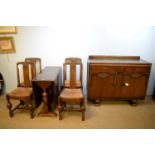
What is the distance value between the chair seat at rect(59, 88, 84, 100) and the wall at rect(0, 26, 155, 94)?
2.68 ft

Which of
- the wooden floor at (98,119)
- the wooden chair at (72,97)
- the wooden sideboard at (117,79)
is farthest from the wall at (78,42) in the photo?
the wooden floor at (98,119)

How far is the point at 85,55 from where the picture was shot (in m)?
2.96

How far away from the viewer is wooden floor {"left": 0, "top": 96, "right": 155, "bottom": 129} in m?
2.13

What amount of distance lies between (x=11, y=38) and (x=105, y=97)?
7.48 ft

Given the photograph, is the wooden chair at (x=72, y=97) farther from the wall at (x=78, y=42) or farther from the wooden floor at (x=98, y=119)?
the wall at (x=78, y=42)

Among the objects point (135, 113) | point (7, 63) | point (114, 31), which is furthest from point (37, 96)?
point (114, 31)

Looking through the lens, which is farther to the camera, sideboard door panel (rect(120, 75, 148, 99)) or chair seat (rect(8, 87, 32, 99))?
sideboard door panel (rect(120, 75, 148, 99))

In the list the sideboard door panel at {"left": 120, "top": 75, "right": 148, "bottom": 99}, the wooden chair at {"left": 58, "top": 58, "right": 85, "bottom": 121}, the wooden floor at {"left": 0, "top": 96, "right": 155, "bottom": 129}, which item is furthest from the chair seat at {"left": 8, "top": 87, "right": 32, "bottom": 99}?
the sideboard door panel at {"left": 120, "top": 75, "right": 148, "bottom": 99}

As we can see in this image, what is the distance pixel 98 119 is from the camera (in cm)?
232

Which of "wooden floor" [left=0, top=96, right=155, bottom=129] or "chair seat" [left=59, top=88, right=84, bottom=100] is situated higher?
"chair seat" [left=59, top=88, right=84, bottom=100]

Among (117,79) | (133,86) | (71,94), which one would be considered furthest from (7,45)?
(133,86)

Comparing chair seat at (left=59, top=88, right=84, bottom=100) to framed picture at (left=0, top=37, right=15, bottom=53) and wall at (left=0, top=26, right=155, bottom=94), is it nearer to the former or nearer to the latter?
wall at (left=0, top=26, right=155, bottom=94)

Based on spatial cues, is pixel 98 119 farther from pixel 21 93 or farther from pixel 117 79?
pixel 21 93

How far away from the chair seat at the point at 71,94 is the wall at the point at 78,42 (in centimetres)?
82
